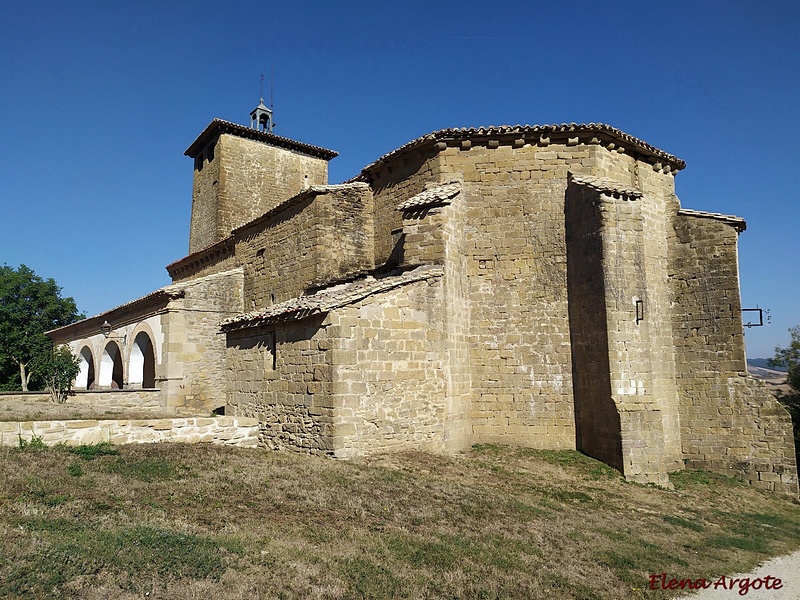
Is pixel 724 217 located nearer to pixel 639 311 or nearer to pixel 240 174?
pixel 639 311

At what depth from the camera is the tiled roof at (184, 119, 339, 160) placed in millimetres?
23453

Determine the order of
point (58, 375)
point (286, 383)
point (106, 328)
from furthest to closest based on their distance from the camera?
point (106, 328) < point (58, 375) < point (286, 383)

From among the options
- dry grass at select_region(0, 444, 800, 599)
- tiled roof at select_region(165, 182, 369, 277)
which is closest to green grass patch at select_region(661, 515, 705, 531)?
dry grass at select_region(0, 444, 800, 599)

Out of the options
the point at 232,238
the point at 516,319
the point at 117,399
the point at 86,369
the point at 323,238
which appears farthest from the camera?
the point at 86,369

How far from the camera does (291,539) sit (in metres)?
5.64

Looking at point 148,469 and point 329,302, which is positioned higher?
point 329,302

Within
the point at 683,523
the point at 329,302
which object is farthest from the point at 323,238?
the point at 683,523

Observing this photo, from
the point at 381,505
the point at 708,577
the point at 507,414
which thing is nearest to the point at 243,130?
the point at 507,414

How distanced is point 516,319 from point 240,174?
51.9ft

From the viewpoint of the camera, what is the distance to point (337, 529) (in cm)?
613

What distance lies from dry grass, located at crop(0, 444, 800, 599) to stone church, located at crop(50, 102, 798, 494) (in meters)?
1.21

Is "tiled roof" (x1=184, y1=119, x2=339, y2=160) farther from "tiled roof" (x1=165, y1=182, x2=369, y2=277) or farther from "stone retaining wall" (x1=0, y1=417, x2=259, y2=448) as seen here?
"stone retaining wall" (x1=0, y1=417, x2=259, y2=448)

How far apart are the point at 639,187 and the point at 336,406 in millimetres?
9064

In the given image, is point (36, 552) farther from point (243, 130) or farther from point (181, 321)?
point (243, 130)
